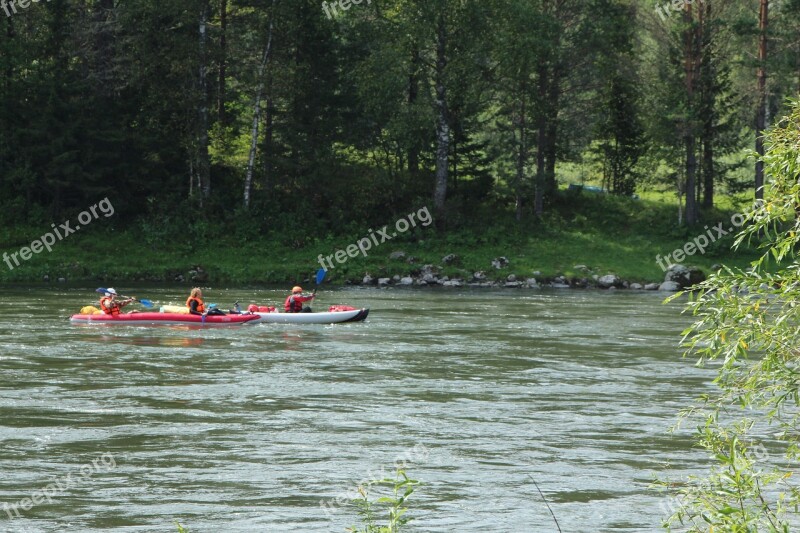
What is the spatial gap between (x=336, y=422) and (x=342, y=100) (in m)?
25.3

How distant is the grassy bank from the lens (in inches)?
1366

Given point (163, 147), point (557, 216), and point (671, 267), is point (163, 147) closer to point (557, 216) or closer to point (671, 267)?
point (557, 216)

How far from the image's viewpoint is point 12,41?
119ft

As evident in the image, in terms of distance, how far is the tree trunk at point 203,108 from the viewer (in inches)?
1436

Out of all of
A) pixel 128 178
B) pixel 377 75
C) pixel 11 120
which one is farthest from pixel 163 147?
pixel 377 75

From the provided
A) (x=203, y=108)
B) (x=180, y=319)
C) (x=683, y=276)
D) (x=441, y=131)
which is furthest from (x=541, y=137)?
(x=180, y=319)

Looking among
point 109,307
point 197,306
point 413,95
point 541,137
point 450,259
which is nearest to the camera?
point 109,307

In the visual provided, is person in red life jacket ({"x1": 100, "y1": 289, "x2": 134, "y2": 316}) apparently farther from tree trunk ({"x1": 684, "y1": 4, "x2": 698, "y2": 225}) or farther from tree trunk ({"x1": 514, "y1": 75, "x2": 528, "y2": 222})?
tree trunk ({"x1": 684, "y1": 4, "x2": 698, "y2": 225})

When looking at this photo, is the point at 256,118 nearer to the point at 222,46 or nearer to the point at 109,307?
the point at 222,46

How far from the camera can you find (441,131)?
1471 inches

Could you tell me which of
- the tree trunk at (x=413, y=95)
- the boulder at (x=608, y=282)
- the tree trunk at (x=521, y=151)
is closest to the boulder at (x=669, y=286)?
the boulder at (x=608, y=282)

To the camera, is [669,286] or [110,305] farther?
[669,286]

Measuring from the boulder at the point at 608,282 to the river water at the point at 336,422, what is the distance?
8667 millimetres

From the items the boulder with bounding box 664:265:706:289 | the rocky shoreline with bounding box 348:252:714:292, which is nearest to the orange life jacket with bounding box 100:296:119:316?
the rocky shoreline with bounding box 348:252:714:292
